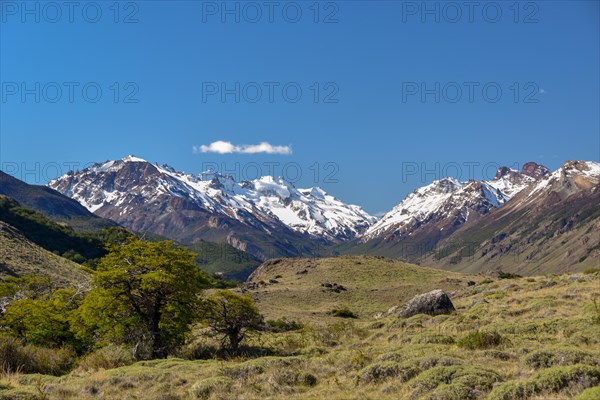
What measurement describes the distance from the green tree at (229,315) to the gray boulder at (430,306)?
61.6 feet

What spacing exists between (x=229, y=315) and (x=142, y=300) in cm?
511

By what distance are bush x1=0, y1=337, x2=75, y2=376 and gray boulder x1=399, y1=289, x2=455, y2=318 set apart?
2820 cm

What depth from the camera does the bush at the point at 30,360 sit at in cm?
2245

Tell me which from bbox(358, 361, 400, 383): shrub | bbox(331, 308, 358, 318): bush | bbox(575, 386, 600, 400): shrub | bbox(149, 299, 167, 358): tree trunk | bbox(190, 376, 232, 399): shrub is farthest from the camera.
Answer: bbox(331, 308, 358, 318): bush

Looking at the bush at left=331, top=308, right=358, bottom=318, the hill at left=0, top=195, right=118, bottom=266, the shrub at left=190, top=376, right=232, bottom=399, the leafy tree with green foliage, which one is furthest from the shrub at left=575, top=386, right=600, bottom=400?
the hill at left=0, top=195, right=118, bottom=266

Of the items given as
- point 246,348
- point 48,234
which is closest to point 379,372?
point 246,348

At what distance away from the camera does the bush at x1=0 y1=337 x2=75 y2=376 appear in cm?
2245

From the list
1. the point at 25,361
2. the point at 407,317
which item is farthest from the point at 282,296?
the point at 25,361

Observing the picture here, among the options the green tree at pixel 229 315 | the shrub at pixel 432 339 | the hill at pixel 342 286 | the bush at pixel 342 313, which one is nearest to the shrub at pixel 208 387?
the green tree at pixel 229 315

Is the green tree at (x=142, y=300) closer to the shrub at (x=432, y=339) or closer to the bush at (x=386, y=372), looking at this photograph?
the shrub at (x=432, y=339)

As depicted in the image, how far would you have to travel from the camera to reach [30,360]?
23250 millimetres

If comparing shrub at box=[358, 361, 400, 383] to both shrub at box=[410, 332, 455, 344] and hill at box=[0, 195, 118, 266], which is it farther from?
hill at box=[0, 195, 118, 266]

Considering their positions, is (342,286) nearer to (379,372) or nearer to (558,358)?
(379,372)

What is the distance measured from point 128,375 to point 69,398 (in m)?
3.09
